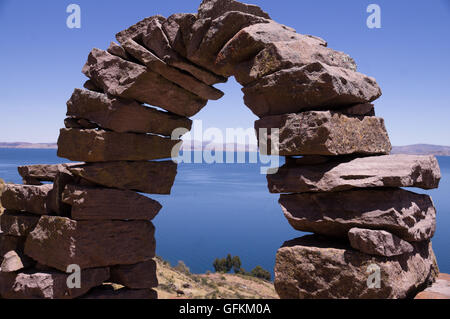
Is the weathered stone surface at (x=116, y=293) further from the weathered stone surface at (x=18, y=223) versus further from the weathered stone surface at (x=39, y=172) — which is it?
the weathered stone surface at (x=39, y=172)

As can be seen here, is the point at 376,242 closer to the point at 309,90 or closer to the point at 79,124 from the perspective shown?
the point at 309,90

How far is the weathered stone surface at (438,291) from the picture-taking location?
3.48 metres

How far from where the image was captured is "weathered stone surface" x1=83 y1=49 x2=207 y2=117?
5.61 metres

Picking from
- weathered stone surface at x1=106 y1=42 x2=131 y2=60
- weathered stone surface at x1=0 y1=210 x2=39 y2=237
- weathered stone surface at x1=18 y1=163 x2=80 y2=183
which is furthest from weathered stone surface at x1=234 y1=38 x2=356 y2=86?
weathered stone surface at x1=0 y1=210 x2=39 y2=237

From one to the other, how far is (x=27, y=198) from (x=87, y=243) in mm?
1722

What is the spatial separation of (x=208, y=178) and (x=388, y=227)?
92748mm

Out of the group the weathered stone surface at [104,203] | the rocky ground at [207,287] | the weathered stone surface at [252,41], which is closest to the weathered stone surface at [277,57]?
the weathered stone surface at [252,41]

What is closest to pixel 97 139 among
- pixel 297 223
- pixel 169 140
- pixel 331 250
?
pixel 169 140

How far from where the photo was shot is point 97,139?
18.6 ft

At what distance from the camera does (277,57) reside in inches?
154

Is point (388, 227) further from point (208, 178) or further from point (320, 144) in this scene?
point (208, 178)

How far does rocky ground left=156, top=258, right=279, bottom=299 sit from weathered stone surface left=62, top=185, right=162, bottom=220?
518 centimetres

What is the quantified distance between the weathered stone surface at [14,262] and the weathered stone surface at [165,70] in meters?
3.89
